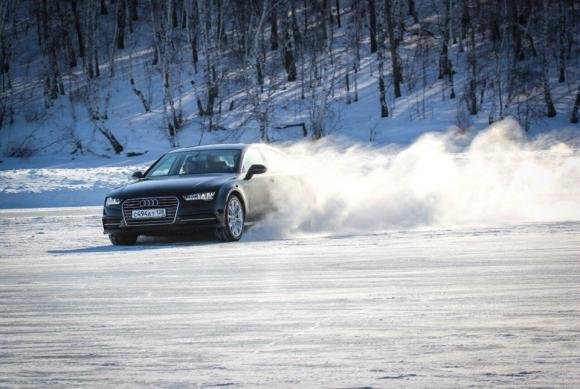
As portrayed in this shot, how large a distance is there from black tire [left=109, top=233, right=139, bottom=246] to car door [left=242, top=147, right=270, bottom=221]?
1.76 metres

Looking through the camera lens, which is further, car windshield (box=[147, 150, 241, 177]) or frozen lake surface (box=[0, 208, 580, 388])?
car windshield (box=[147, 150, 241, 177])

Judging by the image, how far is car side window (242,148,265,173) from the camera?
13236mm

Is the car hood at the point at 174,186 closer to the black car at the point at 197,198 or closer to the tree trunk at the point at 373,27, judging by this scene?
the black car at the point at 197,198

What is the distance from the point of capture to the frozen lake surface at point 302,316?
4262 mm

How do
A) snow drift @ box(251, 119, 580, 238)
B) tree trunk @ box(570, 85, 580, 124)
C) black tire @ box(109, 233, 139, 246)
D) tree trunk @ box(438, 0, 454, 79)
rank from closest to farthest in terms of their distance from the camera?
black tire @ box(109, 233, 139, 246) < snow drift @ box(251, 119, 580, 238) < tree trunk @ box(570, 85, 580, 124) < tree trunk @ box(438, 0, 454, 79)

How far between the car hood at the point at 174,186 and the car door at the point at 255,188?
330 millimetres

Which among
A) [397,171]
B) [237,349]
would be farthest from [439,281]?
[397,171]

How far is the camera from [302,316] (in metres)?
5.81

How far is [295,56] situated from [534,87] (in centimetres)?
1421

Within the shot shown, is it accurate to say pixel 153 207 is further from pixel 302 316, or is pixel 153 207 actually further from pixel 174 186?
pixel 302 316

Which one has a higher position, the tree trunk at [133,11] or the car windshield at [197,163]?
the tree trunk at [133,11]

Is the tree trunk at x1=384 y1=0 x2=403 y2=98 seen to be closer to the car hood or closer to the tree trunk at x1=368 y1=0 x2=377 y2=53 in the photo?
the tree trunk at x1=368 y1=0 x2=377 y2=53

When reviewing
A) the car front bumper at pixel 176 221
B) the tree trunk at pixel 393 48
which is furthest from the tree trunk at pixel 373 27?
the car front bumper at pixel 176 221

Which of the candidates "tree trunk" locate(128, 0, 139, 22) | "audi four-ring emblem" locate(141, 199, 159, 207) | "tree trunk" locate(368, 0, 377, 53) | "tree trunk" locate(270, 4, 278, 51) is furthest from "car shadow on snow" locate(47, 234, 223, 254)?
"tree trunk" locate(128, 0, 139, 22)
